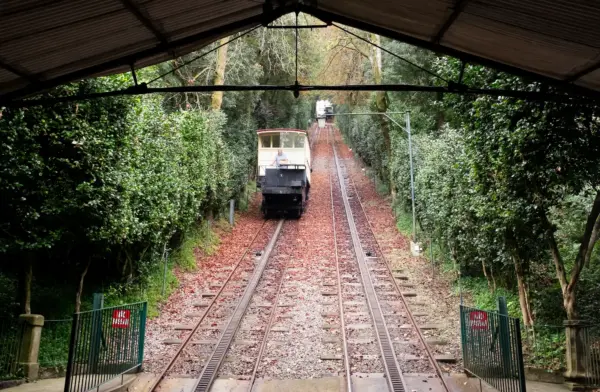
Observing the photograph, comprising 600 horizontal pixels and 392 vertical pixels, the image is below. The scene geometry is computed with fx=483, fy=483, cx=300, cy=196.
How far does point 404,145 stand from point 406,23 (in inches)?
740

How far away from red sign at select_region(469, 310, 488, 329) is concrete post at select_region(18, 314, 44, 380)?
740cm

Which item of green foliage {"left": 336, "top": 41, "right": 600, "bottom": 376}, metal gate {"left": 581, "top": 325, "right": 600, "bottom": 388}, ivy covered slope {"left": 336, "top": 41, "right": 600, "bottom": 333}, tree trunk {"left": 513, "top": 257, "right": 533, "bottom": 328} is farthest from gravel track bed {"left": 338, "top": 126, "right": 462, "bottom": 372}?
metal gate {"left": 581, "top": 325, "right": 600, "bottom": 388}

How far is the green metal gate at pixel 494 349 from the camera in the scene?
6648 mm

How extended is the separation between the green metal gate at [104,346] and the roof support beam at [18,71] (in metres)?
2.98

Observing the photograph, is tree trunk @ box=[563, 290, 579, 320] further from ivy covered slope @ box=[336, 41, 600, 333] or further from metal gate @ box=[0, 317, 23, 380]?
metal gate @ box=[0, 317, 23, 380]

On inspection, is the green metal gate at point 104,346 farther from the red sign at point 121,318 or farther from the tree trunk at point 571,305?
the tree trunk at point 571,305

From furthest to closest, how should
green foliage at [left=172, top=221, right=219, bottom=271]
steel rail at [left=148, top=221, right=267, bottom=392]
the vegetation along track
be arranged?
green foliage at [left=172, top=221, right=219, bottom=271] < the vegetation along track < steel rail at [left=148, top=221, right=267, bottom=392]

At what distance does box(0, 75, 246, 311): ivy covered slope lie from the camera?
767 cm

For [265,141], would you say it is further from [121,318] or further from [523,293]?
[121,318]

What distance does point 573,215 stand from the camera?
445 inches

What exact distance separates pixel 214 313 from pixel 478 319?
6.81 metres

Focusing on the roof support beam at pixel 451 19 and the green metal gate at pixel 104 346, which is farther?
the green metal gate at pixel 104 346

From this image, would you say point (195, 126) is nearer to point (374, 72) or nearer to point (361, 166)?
point (374, 72)

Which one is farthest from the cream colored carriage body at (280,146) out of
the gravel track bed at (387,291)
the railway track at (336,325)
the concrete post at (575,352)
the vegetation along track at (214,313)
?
the concrete post at (575,352)
